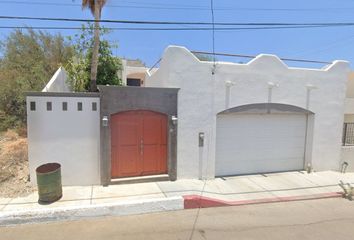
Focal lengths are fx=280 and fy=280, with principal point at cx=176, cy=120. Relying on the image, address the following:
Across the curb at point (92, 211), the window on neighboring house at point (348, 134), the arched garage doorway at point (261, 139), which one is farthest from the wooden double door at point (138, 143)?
the window on neighboring house at point (348, 134)

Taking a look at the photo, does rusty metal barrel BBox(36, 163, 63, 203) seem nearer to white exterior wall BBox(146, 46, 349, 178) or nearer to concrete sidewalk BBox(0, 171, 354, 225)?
concrete sidewalk BBox(0, 171, 354, 225)

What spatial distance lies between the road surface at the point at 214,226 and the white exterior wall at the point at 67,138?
7.52 ft

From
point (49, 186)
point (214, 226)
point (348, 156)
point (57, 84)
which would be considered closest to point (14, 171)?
point (49, 186)

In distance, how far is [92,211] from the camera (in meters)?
7.00

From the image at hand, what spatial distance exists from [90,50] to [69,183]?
7.54 m

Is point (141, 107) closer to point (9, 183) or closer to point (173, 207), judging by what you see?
point (173, 207)

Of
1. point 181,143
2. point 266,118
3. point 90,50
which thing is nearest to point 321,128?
point 266,118

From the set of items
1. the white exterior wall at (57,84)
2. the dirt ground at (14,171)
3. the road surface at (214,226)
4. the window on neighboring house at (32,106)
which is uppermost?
the white exterior wall at (57,84)

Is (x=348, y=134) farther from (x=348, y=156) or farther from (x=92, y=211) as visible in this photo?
(x=92, y=211)

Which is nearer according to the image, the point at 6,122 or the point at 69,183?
the point at 69,183

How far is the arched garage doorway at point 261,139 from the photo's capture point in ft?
34.7

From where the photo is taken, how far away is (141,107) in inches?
362

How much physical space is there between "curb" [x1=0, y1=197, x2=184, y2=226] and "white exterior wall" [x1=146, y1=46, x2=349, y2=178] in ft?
7.43

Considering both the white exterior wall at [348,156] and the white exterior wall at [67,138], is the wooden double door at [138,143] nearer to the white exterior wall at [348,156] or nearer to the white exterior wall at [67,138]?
the white exterior wall at [67,138]
